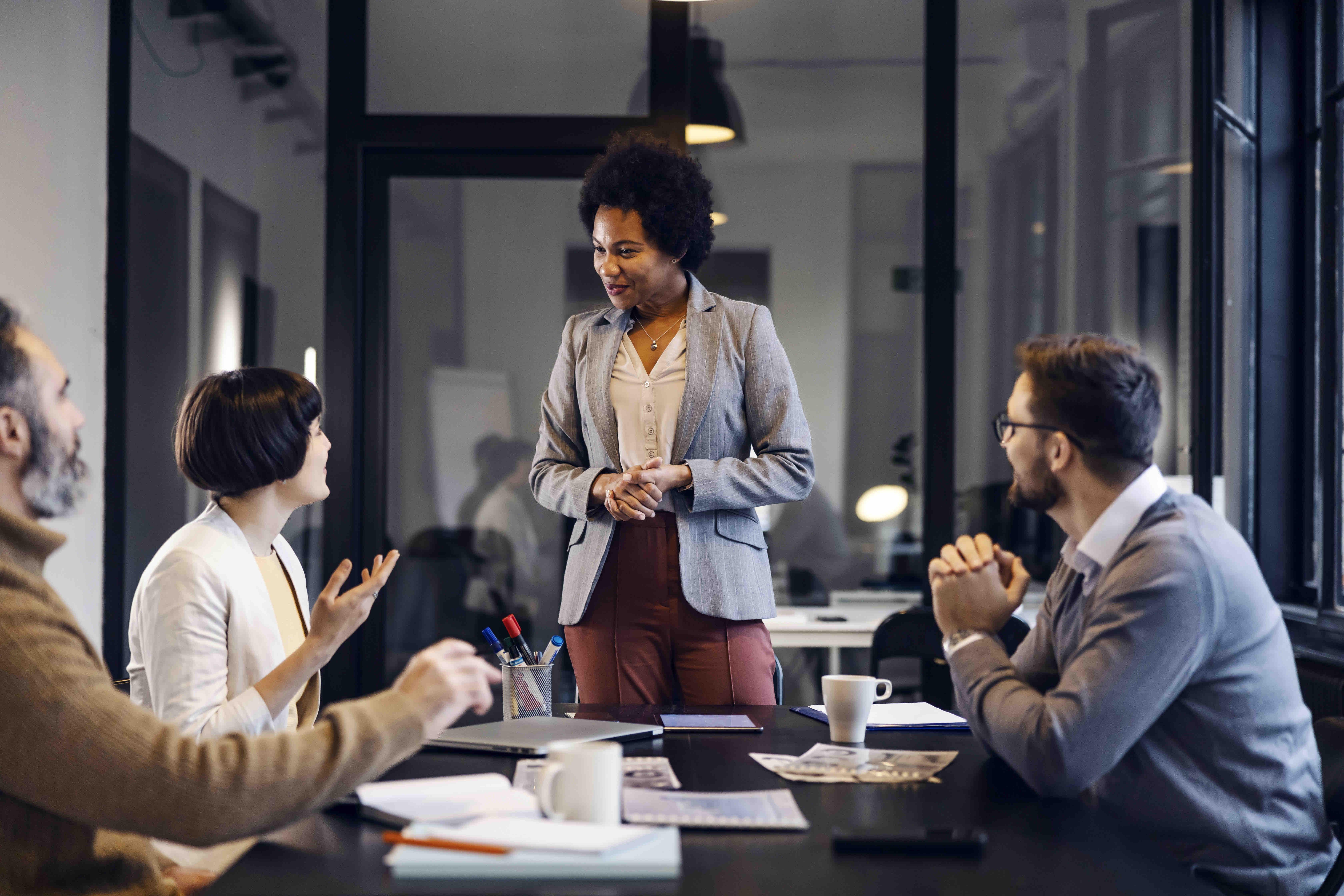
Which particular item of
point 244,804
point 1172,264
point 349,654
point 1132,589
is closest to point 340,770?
point 244,804

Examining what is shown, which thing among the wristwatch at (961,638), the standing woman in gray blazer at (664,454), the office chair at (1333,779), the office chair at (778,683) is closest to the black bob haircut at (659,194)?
the standing woman in gray blazer at (664,454)

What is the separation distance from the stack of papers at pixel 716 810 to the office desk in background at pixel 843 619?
185 centimetres

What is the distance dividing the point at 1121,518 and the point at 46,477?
4.20 ft

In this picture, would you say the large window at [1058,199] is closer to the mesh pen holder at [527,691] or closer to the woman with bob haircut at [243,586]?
the mesh pen holder at [527,691]

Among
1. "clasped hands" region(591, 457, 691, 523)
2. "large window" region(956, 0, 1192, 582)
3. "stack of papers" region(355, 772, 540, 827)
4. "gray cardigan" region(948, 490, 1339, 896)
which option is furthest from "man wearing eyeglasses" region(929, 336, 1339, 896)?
"large window" region(956, 0, 1192, 582)

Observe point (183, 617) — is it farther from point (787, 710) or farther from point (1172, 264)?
point (1172, 264)

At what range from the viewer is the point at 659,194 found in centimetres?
250

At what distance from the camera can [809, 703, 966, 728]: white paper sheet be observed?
5.54 ft

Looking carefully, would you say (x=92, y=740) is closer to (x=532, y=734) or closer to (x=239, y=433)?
(x=532, y=734)

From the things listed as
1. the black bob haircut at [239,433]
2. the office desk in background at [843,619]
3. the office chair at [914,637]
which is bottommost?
the office desk in background at [843,619]

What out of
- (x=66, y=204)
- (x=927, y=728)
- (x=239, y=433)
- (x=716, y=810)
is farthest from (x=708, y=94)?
(x=716, y=810)

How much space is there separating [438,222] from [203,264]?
86 centimetres

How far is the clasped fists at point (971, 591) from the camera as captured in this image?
1491 mm

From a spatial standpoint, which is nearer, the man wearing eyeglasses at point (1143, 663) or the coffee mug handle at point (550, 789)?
the coffee mug handle at point (550, 789)
